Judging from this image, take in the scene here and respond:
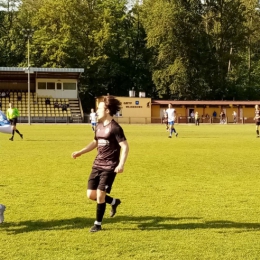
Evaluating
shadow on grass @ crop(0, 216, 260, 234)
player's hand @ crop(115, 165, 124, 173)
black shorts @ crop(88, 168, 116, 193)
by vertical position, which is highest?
player's hand @ crop(115, 165, 124, 173)

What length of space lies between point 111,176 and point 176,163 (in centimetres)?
789

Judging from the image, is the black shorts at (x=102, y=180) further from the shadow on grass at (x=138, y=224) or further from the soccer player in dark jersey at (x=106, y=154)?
the shadow on grass at (x=138, y=224)

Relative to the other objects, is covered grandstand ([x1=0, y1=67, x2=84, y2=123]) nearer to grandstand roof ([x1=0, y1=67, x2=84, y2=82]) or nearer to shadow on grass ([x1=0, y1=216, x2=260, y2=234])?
grandstand roof ([x1=0, y1=67, x2=84, y2=82])

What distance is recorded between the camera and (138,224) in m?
6.95

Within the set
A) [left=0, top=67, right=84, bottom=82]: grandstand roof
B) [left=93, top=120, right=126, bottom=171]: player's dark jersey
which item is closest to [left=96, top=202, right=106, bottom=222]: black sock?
[left=93, top=120, right=126, bottom=171]: player's dark jersey

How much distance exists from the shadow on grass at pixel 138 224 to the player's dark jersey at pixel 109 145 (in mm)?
915

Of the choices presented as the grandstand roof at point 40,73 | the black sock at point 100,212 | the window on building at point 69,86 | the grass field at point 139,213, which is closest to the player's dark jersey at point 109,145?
the black sock at point 100,212

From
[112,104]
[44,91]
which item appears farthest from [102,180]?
[44,91]

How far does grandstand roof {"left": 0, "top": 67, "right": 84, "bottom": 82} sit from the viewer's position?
5944cm

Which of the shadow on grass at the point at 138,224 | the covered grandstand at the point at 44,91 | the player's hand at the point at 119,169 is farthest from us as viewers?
the covered grandstand at the point at 44,91

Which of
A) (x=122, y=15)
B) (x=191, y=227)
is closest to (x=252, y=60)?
(x=122, y=15)

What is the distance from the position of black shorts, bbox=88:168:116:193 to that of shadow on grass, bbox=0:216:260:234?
0.59m

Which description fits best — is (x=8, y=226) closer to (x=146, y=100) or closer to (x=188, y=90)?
(x=146, y=100)

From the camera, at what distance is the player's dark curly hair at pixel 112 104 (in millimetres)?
6531
